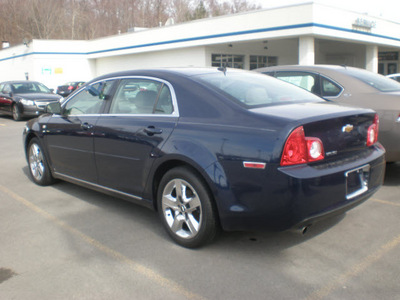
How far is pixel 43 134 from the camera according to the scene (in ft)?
18.0

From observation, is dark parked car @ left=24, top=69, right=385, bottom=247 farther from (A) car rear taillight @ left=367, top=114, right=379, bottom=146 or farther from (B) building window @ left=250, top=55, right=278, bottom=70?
(B) building window @ left=250, top=55, right=278, bottom=70

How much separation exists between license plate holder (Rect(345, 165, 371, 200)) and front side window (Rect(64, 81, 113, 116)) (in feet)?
8.91

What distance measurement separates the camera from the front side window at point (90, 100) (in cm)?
464

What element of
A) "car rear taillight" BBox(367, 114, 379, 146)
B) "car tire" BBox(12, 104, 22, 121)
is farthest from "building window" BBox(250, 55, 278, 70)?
"car rear taillight" BBox(367, 114, 379, 146)

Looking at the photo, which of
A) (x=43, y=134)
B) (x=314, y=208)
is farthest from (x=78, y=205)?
(x=314, y=208)

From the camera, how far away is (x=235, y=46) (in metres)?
26.8

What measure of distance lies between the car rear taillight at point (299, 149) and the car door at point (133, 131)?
1.16m

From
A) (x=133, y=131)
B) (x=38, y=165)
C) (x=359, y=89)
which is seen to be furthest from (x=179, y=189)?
(x=359, y=89)

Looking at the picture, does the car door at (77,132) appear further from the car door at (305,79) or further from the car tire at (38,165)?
the car door at (305,79)

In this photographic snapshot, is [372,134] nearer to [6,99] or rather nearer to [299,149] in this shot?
[299,149]

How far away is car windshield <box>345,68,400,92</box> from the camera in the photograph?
19.1ft

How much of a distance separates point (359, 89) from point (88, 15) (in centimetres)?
6175

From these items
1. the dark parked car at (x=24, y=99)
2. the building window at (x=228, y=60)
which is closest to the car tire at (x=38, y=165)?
the dark parked car at (x=24, y=99)

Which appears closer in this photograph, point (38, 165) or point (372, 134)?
point (372, 134)
